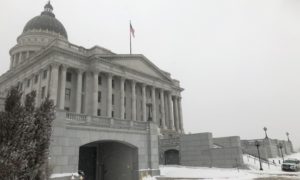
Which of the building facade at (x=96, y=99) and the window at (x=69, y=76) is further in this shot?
the window at (x=69, y=76)

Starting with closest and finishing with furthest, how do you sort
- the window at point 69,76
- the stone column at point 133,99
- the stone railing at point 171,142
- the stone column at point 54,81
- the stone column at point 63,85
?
the stone railing at point 171,142 → the stone column at point 54,81 → the stone column at point 63,85 → the window at point 69,76 → the stone column at point 133,99

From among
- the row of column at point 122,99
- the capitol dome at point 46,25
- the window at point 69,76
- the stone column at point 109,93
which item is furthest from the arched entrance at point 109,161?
the capitol dome at point 46,25

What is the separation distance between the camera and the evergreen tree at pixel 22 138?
29.1ft

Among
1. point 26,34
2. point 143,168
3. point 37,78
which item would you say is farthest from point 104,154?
point 26,34

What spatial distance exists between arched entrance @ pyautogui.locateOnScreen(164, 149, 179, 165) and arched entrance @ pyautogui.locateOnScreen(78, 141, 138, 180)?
18.2 metres

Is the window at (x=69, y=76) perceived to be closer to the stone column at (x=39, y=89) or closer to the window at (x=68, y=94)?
the window at (x=68, y=94)

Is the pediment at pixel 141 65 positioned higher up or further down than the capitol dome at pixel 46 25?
further down

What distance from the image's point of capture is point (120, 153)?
2652cm

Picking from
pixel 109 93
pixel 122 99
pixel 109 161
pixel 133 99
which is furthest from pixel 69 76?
pixel 109 161

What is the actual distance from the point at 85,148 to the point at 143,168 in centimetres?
617

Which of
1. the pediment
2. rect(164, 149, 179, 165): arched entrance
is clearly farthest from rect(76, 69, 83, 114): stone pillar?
rect(164, 149, 179, 165): arched entrance

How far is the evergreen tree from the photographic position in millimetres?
8875

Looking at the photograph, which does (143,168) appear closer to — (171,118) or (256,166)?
(256,166)

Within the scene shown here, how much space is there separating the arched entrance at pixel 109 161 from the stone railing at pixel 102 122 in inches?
81.6
